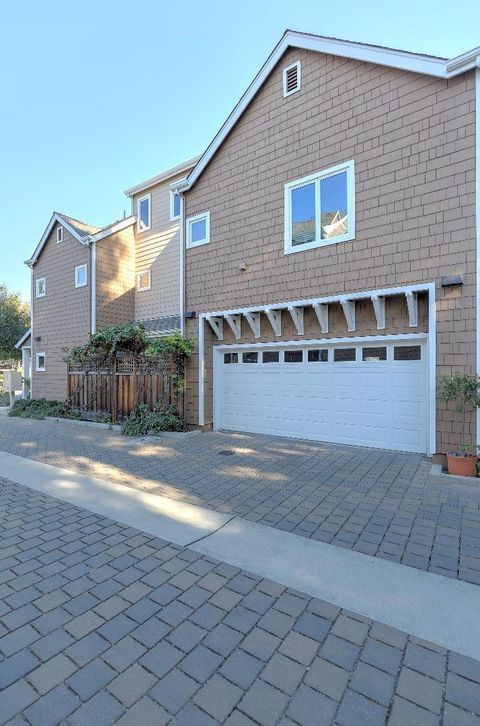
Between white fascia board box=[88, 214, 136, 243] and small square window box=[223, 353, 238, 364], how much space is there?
7.38 m

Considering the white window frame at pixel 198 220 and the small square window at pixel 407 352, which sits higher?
the white window frame at pixel 198 220

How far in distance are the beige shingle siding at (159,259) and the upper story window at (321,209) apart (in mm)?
5878

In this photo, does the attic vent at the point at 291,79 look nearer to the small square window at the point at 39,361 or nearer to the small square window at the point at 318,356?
A: the small square window at the point at 318,356

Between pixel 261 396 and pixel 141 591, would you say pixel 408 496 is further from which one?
pixel 261 396

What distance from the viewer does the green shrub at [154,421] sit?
31.2 feet

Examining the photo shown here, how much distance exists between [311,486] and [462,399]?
306 cm

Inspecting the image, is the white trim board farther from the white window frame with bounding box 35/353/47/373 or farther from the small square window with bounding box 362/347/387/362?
the white window frame with bounding box 35/353/47/373

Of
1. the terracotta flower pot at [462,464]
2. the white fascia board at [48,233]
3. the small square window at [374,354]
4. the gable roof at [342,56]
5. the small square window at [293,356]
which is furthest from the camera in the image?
the white fascia board at [48,233]

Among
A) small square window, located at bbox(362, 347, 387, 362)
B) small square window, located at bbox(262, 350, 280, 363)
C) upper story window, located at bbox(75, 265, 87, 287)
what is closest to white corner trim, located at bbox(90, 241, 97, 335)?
upper story window, located at bbox(75, 265, 87, 287)

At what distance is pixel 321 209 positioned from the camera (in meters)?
8.22


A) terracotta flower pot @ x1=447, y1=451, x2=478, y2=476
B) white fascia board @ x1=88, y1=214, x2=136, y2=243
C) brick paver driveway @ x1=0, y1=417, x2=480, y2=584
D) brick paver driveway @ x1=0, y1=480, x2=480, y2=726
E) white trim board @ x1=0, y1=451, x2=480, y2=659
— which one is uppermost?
white fascia board @ x1=88, y1=214, x2=136, y2=243

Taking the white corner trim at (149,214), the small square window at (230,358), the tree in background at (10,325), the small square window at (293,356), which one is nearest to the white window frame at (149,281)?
the white corner trim at (149,214)

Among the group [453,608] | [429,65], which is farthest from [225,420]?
[429,65]

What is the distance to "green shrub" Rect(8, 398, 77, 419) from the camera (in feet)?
41.7
